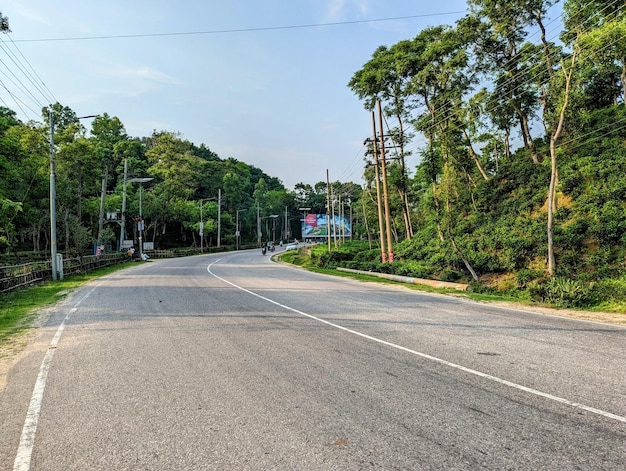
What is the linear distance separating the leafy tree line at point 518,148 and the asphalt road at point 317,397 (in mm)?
7696

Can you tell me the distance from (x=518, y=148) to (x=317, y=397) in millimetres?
38603

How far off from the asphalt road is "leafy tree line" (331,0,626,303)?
7.70 m

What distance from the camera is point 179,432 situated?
363 cm

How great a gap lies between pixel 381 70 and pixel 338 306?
27.1 metres

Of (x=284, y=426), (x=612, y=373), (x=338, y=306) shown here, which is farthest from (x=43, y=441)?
(x=338, y=306)

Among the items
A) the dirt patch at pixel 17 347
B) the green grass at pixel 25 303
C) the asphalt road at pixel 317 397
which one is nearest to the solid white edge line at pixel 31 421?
the asphalt road at pixel 317 397

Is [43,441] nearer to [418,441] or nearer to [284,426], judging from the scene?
[284,426]

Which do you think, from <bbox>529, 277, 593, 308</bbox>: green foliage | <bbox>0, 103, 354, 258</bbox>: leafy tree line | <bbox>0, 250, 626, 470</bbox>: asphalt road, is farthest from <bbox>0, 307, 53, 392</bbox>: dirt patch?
<bbox>529, 277, 593, 308</bbox>: green foliage

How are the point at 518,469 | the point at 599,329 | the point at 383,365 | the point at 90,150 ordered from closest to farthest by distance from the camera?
the point at 518,469 < the point at 383,365 < the point at 599,329 < the point at 90,150

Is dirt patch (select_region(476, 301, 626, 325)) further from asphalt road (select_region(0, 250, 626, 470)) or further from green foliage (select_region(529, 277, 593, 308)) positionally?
asphalt road (select_region(0, 250, 626, 470))

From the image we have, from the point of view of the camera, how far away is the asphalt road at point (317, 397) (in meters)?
3.23

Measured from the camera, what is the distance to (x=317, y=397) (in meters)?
4.39

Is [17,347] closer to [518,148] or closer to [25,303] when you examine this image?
[25,303]

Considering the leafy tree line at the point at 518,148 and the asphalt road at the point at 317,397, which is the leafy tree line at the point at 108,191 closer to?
the asphalt road at the point at 317,397
